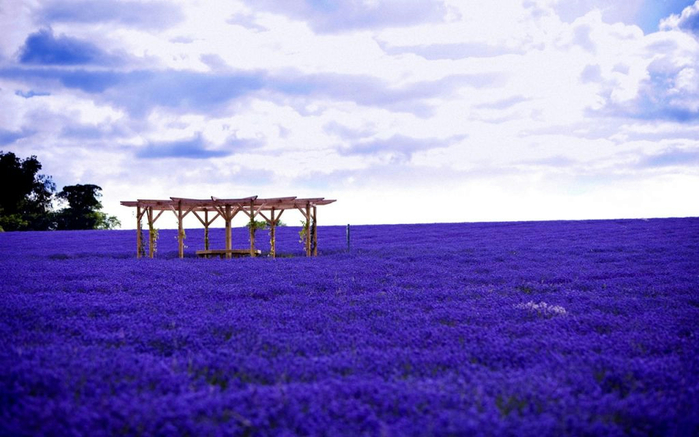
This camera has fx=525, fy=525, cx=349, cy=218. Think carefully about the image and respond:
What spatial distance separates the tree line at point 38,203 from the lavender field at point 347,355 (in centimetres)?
3759

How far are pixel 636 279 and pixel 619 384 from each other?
651 cm

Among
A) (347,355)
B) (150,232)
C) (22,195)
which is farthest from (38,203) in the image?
(347,355)

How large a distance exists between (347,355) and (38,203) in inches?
1992

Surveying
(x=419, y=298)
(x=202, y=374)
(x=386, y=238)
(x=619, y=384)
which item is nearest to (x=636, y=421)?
(x=619, y=384)

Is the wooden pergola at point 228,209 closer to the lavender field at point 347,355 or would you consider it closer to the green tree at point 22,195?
the lavender field at point 347,355

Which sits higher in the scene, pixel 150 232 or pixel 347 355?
pixel 150 232

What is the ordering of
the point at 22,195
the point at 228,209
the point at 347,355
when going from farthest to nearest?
the point at 22,195, the point at 228,209, the point at 347,355

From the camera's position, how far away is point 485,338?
518 cm

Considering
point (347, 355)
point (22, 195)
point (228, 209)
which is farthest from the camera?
point (22, 195)

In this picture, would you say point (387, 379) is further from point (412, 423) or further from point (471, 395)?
point (412, 423)

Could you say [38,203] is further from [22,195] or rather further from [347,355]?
[347,355]

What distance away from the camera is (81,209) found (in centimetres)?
4378

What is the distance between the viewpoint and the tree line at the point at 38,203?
41.6 meters

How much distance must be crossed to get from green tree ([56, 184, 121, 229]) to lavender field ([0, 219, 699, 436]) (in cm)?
3736
